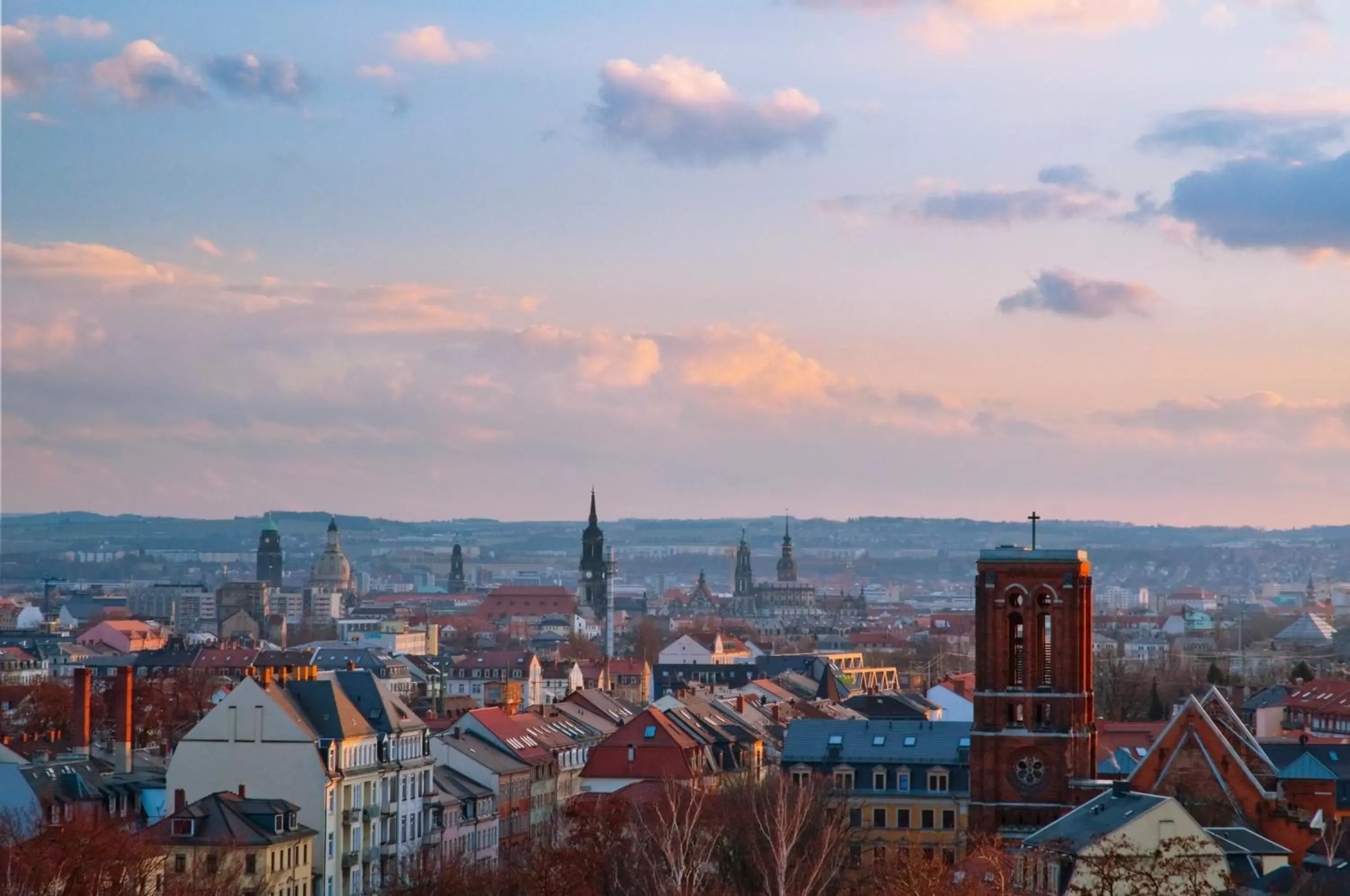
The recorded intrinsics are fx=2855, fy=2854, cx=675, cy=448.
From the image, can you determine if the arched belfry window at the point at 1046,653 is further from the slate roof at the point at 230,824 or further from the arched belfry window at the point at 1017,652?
the slate roof at the point at 230,824

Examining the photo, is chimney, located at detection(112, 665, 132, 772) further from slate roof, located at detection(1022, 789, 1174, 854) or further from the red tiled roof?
slate roof, located at detection(1022, 789, 1174, 854)

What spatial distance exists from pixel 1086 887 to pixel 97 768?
39.5 m

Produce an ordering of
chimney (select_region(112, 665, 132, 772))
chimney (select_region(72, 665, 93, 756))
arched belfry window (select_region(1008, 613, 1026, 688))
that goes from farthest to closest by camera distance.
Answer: chimney (select_region(72, 665, 93, 756))
chimney (select_region(112, 665, 132, 772))
arched belfry window (select_region(1008, 613, 1026, 688))

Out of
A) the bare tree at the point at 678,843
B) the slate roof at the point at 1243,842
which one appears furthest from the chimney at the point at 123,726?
the slate roof at the point at 1243,842

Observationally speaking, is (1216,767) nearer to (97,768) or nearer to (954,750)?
(954,750)

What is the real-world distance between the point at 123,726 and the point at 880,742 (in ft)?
89.2

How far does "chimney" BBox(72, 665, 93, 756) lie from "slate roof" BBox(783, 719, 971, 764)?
25.2 m

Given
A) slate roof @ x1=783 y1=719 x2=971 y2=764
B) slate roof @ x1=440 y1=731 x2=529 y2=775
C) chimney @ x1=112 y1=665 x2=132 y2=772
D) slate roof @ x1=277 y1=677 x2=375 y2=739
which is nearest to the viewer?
slate roof @ x1=277 y1=677 x2=375 y2=739

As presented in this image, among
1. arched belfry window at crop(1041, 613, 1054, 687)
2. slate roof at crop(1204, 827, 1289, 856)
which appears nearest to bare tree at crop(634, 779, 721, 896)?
arched belfry window at crop(1041, 613, 1054, 687)

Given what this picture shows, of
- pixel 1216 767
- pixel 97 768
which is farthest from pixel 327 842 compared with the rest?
pixel 1216 767

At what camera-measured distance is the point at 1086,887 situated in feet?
227

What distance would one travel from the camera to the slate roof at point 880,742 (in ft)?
338

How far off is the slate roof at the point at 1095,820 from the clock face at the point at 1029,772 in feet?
19.7

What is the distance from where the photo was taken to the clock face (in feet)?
285
